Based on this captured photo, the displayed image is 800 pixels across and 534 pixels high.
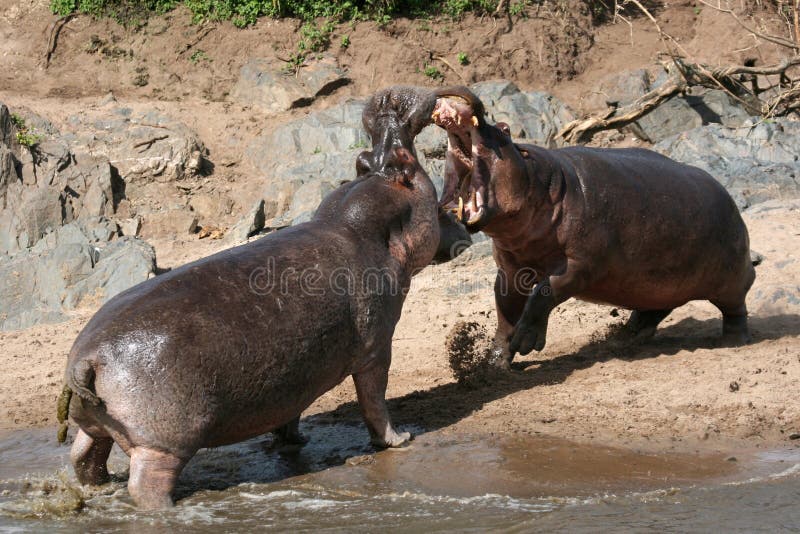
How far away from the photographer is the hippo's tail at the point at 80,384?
17.6ft

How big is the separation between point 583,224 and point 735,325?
6.64 ft

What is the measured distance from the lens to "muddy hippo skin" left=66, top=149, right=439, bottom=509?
5.45 metres

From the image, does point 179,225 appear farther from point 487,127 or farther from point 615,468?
point 615,468

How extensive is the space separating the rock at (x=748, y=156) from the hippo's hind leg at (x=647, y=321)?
407 centimetres

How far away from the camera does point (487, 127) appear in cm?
770

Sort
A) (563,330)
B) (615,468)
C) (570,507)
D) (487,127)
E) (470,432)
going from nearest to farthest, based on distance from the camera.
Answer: (570,507)
(615,468)
(470,432)
(487,127)
(563,330)

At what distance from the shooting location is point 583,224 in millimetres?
7879

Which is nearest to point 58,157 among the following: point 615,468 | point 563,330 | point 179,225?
point 179,225

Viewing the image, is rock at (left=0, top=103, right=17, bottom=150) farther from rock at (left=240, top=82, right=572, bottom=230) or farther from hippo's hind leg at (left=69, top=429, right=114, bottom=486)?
hippo's hind leg at (left=69, top=429, right=114, bottom=486)

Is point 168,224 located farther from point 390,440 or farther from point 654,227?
point 390,440

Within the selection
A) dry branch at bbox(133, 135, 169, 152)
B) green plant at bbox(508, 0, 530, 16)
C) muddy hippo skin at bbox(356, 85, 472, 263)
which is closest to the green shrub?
green plant at bbox(508, 0, 530, 16)

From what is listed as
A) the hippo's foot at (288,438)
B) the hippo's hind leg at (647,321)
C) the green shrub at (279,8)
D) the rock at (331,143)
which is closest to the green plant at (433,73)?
the rock at (331,143)

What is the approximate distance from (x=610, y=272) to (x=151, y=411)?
13.4 ft

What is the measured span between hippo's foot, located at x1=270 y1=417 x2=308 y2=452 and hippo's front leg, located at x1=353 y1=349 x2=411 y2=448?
0.55m
